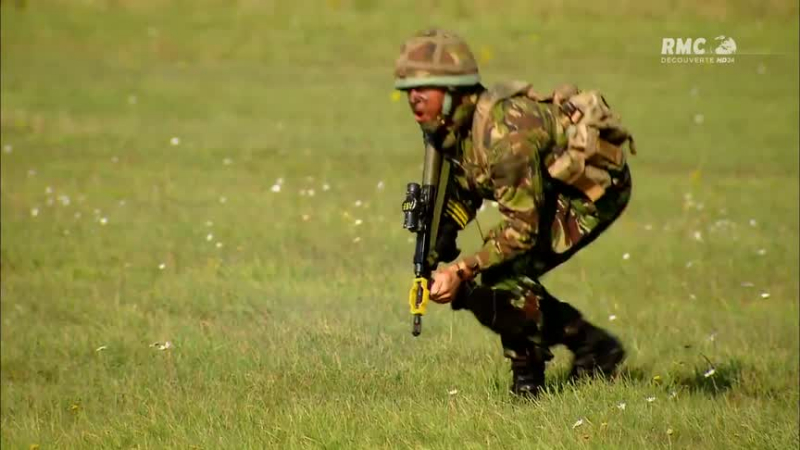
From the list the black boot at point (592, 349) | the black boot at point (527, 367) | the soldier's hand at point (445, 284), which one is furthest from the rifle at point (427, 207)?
the black boot at point (592, 349)

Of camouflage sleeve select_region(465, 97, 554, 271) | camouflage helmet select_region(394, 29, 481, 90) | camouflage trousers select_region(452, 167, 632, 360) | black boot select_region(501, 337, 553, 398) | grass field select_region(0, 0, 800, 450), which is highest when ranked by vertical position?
camouflage helmet select_region(394, 29, 481, 90)

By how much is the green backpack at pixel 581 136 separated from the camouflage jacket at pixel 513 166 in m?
0.05

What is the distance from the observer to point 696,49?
19.3m

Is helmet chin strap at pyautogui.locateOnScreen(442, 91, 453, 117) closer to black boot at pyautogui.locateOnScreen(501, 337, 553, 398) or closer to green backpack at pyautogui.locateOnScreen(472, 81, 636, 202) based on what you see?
green backpack at pyautogui.locateOnScreen(472, 81, 636, 202)

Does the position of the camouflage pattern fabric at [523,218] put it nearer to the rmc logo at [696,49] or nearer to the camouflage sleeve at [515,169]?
the camouflage sleeve at [515,169]

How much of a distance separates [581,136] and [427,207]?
2.29 feet

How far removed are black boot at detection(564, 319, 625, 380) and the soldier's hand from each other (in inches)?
37.5

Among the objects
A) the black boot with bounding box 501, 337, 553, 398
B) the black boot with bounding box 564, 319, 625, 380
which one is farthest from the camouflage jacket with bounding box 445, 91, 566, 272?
the black boot with bounding box 564, 319, 625, 380

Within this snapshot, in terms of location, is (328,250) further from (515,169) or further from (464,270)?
(515,169)

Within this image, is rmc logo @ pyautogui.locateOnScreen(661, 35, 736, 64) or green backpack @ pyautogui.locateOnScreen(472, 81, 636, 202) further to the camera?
rmc logo @ pyautogui.locateOnScreen(661, 35, 736, 64)

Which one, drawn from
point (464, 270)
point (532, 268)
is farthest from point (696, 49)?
point (464, 270)

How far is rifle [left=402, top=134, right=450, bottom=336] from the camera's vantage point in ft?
20.0

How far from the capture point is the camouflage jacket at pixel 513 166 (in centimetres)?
585

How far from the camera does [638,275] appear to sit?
11055mm
